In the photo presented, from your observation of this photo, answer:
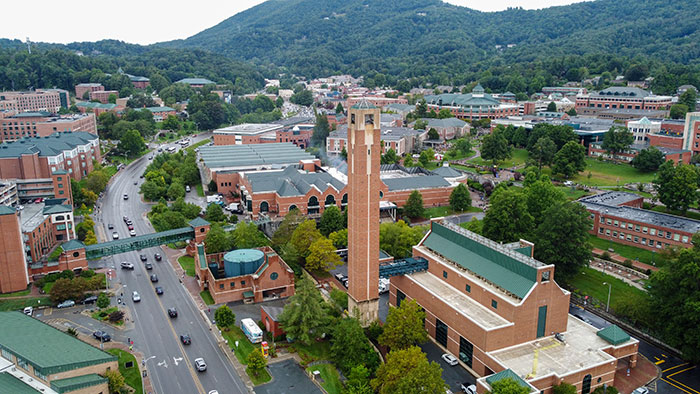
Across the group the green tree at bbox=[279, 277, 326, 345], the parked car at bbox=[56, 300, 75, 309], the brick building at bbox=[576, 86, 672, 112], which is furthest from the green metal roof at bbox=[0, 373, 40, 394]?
the brick building at bbox=[576, 86, 672, 112]

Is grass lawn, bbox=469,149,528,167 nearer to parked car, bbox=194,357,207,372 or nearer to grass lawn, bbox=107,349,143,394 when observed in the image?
parked car, bbox=194,357,207,372

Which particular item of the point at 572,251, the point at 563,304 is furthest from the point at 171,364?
the point at 572,251

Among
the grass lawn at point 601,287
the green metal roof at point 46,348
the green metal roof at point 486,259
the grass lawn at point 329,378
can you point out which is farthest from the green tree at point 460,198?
the green metal roof at point 46,348

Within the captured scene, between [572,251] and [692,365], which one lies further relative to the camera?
[572,251]

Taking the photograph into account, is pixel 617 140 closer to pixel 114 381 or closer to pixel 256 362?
pixel 256 362

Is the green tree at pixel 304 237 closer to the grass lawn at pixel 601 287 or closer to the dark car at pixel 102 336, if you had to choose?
the dark car at pixel 102 336

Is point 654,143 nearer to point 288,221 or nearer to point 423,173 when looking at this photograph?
point 423,173

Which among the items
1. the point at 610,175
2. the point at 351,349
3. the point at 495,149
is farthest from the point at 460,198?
the point at 351,349
